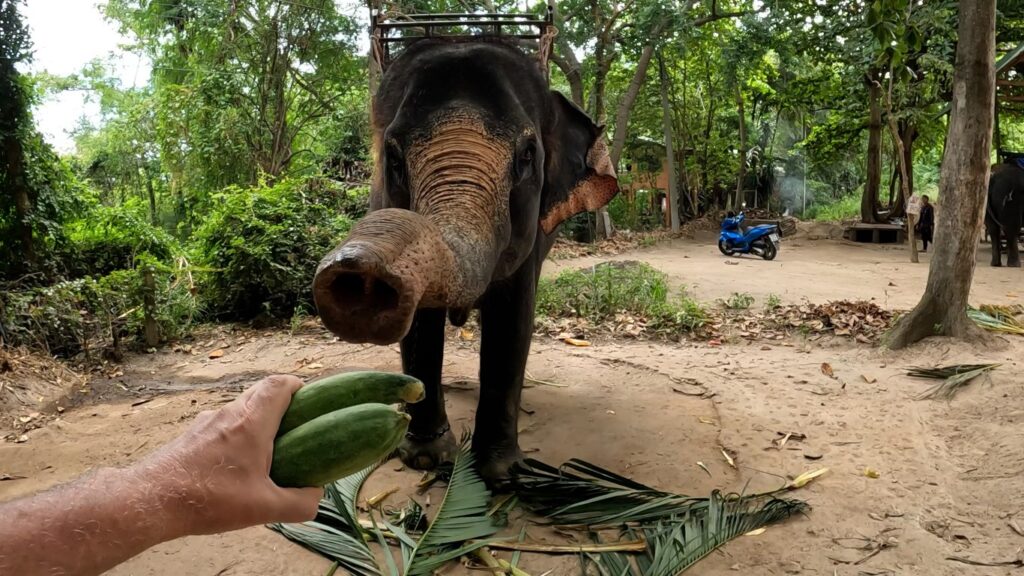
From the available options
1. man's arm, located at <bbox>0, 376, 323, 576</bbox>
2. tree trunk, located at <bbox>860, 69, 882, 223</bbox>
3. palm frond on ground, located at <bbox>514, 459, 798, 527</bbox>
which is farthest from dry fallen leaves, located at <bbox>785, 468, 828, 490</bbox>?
tree trunk, located at <bbox>860, 69, 882, 223</bbox>

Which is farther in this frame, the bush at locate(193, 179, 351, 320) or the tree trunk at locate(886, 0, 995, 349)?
the bush at locate(193, 179, 351, 320)

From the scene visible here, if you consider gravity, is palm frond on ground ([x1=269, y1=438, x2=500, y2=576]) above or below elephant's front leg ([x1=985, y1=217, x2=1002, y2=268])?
below

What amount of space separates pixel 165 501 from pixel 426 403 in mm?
2746

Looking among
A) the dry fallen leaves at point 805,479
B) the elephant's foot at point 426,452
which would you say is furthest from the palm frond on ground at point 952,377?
the elephant's foot at point 426,452

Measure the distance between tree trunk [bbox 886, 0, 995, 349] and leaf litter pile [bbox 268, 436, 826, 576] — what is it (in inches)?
128

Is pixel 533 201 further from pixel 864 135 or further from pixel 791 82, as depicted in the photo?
pixel 864 135

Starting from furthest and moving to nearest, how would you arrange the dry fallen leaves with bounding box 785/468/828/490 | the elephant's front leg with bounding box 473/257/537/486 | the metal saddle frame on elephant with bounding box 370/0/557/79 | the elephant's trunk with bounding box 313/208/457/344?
1. the elephant's front leg with bounding box 473/257/537/486
2. the dry fallen leaves with bounding box 785/468/828/490
3. the metal saddle frame on elephant with bounding box 370/0/557/79
4. the elephant's trunk with bounding box 313/208/457/344

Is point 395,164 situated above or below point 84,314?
above

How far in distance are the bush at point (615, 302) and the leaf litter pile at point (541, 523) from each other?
413cm

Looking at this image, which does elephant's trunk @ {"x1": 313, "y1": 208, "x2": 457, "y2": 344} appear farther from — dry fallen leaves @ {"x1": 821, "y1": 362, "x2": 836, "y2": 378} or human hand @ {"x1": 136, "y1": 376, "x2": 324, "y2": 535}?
dry fallen leaves @ {"x1": 821, "y1": 362, "x2": 836, "y2": 378}

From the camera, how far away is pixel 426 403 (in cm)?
400

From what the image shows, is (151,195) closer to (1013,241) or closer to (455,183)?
(455,183)

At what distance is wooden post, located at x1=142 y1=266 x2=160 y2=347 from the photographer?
7223 millimetres

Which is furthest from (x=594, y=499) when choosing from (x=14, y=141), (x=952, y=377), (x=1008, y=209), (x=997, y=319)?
(x=1008, y=209)
